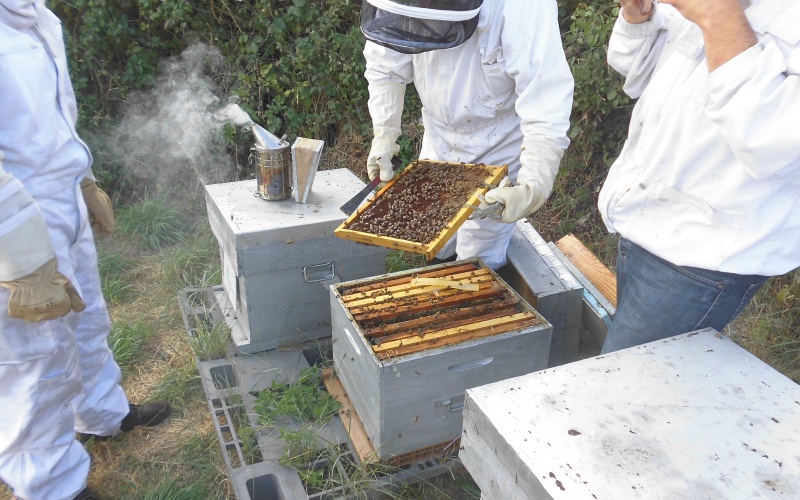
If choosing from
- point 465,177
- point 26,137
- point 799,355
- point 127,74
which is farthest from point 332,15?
point 799,355

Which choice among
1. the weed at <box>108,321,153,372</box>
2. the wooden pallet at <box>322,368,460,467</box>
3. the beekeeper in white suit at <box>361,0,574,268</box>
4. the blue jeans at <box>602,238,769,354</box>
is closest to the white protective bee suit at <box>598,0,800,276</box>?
the blue jeans at <box>602,238,769,354</box>

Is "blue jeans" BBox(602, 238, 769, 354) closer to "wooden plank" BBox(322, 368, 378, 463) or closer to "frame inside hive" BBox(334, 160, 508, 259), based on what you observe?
"frame inside hive" BBox(334, 160, 508, 259)

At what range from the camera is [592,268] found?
10.6 feet

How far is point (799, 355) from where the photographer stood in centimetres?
321

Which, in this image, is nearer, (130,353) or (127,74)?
(130,353)

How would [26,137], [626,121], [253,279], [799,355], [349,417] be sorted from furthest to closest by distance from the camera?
[626,121] < [799,355] < [253,279] < [349,417] < [26,137]

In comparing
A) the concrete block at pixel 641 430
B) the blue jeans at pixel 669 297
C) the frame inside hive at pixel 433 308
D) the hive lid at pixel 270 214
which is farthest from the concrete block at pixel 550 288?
the concrete block at pixel 641 430

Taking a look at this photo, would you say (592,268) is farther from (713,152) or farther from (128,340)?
(128,340)

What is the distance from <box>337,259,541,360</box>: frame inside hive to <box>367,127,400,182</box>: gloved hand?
→ 70cm

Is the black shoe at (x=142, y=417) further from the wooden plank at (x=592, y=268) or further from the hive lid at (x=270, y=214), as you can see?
the wooden plank at (x=592, y=268)

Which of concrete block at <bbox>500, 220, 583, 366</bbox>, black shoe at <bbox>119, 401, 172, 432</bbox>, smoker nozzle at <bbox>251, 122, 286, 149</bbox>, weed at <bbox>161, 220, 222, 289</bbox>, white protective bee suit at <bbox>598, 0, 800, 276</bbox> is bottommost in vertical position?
weed at <bbox>161, 220, 222, 289</bbox>

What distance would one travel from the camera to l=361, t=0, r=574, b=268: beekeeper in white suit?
2.40 meters

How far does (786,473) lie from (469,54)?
6.74 feet

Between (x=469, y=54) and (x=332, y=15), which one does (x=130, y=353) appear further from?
(x=332, y=15)
